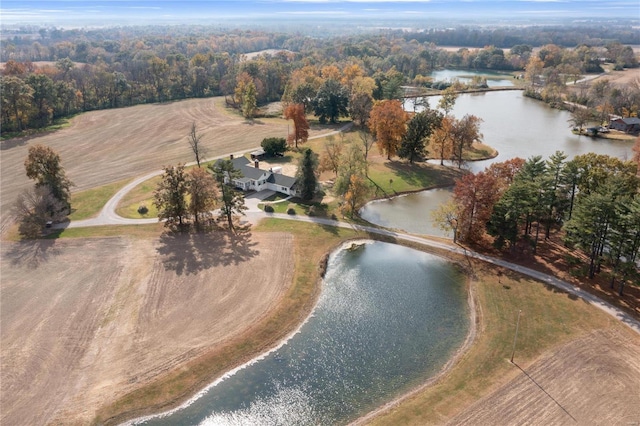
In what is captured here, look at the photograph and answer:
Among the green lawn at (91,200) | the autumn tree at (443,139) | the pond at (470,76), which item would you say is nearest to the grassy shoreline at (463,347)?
the green lawn at (91,200)

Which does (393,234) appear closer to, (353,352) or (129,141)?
(353,352)

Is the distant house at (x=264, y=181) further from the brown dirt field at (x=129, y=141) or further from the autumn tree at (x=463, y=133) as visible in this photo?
the autumn tree at (x=463, y=133)

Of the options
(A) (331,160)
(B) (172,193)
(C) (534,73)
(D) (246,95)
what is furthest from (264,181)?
(C) (534,73)

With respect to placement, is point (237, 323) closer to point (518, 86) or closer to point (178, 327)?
point (178, 327)

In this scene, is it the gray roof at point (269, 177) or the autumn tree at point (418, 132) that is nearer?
the gray roof at point (269, 177)

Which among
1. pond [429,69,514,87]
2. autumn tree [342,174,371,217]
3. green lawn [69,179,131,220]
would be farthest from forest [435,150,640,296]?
pond [429,69,514,87]

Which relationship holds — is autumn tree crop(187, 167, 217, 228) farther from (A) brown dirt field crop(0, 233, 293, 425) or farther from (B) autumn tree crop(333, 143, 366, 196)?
(B) autumn tree crop(333, 143, 366, 196)

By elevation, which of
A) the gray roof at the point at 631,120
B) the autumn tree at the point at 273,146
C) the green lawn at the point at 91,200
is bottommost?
the green lawn at the point at 91,200
